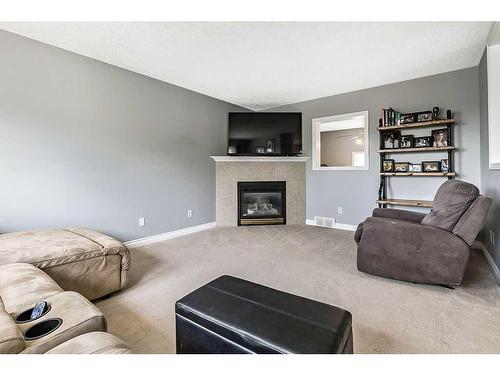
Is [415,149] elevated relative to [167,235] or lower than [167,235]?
elevated

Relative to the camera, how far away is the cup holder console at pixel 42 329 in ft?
2.82

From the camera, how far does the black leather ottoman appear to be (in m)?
0.79

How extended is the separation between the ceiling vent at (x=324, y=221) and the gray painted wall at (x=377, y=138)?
0.08 meters

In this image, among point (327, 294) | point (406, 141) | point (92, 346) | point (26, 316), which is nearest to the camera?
point (92, 346)

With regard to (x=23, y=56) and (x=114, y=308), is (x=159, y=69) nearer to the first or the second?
(x=23, y=56)

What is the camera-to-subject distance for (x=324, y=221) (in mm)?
4293

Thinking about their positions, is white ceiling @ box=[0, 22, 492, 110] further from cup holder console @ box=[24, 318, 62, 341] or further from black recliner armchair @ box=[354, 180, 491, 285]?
cup holder console @ box=[24, 318, 62, 341]

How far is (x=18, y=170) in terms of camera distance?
2.29 metres

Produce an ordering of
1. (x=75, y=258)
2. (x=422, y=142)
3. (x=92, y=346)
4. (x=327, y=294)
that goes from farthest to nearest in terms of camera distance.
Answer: (x=422, y=142), (x=327, y=294), (x=75, y=258), (x=92, y=346)

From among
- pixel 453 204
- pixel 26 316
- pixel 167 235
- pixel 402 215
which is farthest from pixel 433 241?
pixel 167 235

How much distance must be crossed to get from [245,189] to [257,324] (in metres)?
3.62

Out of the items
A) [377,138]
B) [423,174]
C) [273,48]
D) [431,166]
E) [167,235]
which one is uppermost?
[273,48]

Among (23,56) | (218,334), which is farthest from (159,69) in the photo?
(218,334)

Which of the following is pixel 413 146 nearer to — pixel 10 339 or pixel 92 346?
pixel 92 346
